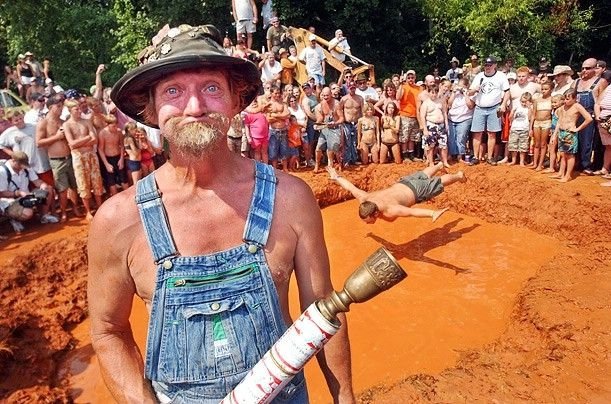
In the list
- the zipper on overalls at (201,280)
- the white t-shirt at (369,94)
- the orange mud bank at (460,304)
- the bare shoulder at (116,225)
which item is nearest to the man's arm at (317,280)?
the zipper on overalls at (201,280)

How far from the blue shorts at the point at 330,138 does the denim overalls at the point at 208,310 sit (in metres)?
8.20

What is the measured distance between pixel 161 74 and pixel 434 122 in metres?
8.43

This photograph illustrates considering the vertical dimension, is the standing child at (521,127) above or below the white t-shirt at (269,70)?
below

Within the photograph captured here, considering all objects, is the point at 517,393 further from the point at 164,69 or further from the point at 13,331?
the point at 13,331

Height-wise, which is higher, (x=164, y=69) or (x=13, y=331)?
(x=164, y=69)

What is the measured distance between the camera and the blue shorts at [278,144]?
9320 millimetres

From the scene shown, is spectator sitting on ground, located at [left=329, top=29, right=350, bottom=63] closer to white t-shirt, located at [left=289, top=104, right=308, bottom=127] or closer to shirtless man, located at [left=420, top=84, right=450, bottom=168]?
white t-shirt, located at [left=289, top=104, right=308, bottom=127]

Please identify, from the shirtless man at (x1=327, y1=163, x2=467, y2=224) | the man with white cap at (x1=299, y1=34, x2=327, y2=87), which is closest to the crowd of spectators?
the man with white cap at (x1=299, y1=34, x2=327, y2=87)

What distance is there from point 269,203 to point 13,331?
18.5ft

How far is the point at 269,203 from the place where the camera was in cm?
158

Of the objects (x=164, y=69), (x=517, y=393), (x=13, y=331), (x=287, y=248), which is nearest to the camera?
(x=164, y=69)

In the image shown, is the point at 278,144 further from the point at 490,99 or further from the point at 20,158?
the point at 20,158

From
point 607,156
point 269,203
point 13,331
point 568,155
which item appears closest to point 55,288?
point 13,331

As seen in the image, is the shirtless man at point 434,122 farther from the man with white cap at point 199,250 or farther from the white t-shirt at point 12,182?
the man with white cap at point 199,250
